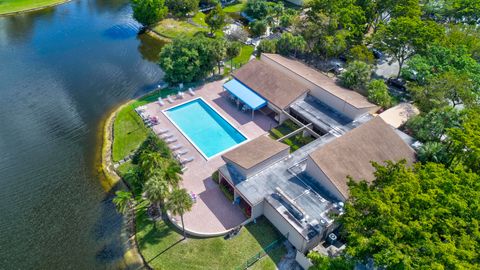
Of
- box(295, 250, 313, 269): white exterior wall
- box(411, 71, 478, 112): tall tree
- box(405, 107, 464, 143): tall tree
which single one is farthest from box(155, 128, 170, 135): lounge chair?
box(411, 71, 478, 112): tall tree

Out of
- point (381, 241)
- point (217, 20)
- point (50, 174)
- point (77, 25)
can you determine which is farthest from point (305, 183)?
point (77, 25)

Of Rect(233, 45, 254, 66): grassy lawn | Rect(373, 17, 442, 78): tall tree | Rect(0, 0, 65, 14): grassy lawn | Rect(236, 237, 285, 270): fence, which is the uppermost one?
Rect(373, 17, 442, 78): tall tree

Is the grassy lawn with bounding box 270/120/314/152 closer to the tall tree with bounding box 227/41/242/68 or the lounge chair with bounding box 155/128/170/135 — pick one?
the lounge chair with bounding box 155/128/170/135

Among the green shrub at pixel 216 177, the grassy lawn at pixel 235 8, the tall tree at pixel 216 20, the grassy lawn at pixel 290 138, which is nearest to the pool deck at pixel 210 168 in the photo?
→ the green shrub at pixel 216 177

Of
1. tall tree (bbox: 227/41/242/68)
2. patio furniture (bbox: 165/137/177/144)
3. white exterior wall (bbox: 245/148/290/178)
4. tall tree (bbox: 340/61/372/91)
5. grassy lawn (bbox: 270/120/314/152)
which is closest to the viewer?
white exterior wall (bbox: 245/148/290/178)

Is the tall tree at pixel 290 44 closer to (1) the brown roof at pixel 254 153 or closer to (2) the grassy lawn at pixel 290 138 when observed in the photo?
(2) the grassy lawn at pixel 290 138

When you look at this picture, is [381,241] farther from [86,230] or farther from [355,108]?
[86,230]

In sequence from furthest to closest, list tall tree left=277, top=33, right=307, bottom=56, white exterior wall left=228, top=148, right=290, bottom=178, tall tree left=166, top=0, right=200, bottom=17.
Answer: tall tree left=166, top=0, right=200, bottom=17 → tall tree left=277, top=33, right=307, bottom=56 → white exterior wall left=228, top=148, right=290, bottom=178

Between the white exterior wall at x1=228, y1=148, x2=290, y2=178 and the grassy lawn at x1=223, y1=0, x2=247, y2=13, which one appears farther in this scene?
the grassy lawn at x1=223, y1=0, x2=247, y2=13
